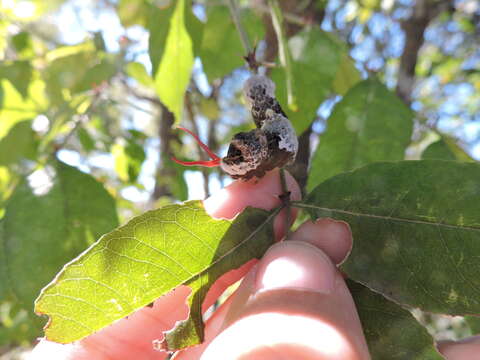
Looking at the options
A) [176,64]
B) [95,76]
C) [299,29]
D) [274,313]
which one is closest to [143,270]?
[274,313]

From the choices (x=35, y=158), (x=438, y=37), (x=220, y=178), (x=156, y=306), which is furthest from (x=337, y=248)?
(x=438, y=37)

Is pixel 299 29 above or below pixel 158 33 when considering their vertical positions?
below

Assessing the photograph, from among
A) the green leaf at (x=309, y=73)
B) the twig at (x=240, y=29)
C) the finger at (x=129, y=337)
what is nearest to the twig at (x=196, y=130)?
the green leaf at (x=309, y=73)

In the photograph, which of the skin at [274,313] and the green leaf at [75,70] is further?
the green leaf at [75,70]

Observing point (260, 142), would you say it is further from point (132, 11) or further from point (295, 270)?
point (132, 11)

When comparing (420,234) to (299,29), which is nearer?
(420,234)

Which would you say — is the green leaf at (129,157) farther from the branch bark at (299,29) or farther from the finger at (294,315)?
the finger at (294,315)

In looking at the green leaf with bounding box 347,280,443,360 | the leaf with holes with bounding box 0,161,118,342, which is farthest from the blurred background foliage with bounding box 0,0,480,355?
the green leaf with bounding box 347,280,443,360
